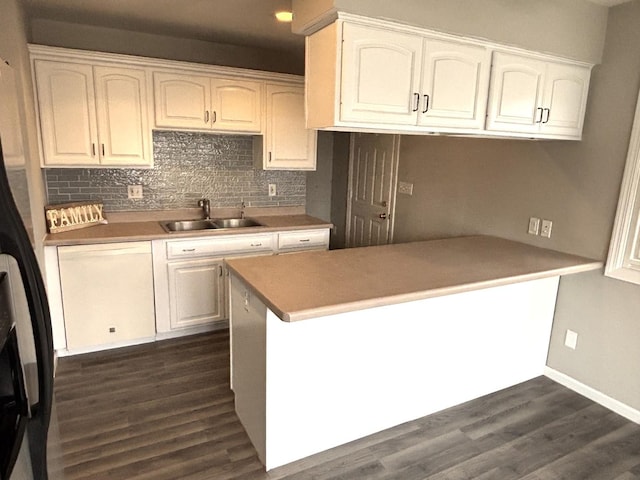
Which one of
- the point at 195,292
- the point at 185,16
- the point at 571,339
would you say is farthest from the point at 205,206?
the point at 571,339

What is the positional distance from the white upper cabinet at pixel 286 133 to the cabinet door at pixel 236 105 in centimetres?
11

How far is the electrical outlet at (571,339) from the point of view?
2.84 meters

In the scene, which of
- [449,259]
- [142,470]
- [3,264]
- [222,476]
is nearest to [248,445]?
[222,476]

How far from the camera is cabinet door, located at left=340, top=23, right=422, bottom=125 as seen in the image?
192cm

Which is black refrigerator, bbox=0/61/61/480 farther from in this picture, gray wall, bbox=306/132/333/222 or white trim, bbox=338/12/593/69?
gray wall, bbox=306/132/333/222

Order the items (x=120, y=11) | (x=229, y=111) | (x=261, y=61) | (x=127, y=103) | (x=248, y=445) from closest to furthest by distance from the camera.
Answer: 1. (x=248, y=445)
2. (x=120, y=11)
3. (x=127, y=103)
4. (x=229, y=111)
5. (x=261, y=61)

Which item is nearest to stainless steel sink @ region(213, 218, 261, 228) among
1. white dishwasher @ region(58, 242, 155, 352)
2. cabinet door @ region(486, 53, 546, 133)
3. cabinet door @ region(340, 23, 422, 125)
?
white dishwasher @ region(58, 242, 155, 352)

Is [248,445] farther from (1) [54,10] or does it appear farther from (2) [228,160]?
(1) [54,10]

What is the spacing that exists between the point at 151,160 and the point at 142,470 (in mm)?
2195

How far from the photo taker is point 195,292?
3348 millimetres

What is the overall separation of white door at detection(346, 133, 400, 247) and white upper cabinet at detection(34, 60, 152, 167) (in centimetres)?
223

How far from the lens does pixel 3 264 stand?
0.90m

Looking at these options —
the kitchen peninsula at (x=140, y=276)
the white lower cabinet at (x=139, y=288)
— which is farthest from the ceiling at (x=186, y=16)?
the white lower cabinet at (x=139, y=288)

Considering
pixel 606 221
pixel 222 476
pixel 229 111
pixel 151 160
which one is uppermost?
pixel 229 111
